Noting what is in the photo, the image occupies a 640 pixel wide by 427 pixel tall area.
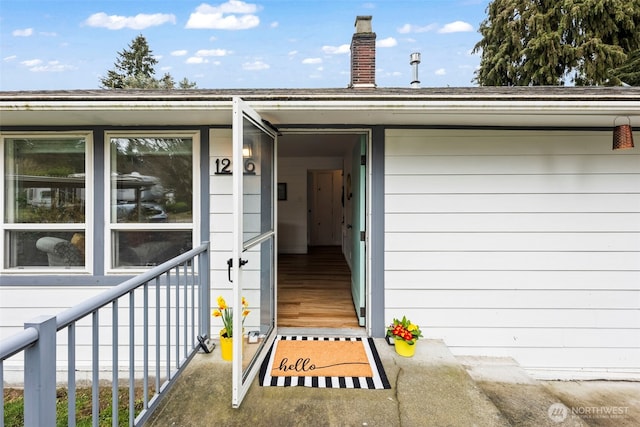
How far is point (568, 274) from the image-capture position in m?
2.90

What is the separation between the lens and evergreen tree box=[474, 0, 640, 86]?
30.1 ft

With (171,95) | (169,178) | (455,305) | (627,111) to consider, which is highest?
(171,95)

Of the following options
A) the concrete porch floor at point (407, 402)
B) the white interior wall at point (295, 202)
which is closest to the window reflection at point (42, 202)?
the concrete porch floor at point (407, 402)

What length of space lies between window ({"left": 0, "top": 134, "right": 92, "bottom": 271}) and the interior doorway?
206 cm

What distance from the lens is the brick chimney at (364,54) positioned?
11.9ft

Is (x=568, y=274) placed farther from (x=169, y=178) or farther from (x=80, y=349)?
(x=80, y=349)

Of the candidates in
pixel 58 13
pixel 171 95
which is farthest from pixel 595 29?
pixel 58 13

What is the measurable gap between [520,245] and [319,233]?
19.1 ft

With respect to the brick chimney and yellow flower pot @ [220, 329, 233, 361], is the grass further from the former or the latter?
the brick chimney

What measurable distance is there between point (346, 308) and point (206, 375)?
174 centimetres

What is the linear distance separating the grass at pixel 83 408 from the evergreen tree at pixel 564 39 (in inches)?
502

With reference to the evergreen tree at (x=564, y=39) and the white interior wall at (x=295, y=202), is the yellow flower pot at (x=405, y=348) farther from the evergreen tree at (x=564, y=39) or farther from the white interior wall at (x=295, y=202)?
the evergreen tree at (x=564, y=39)
